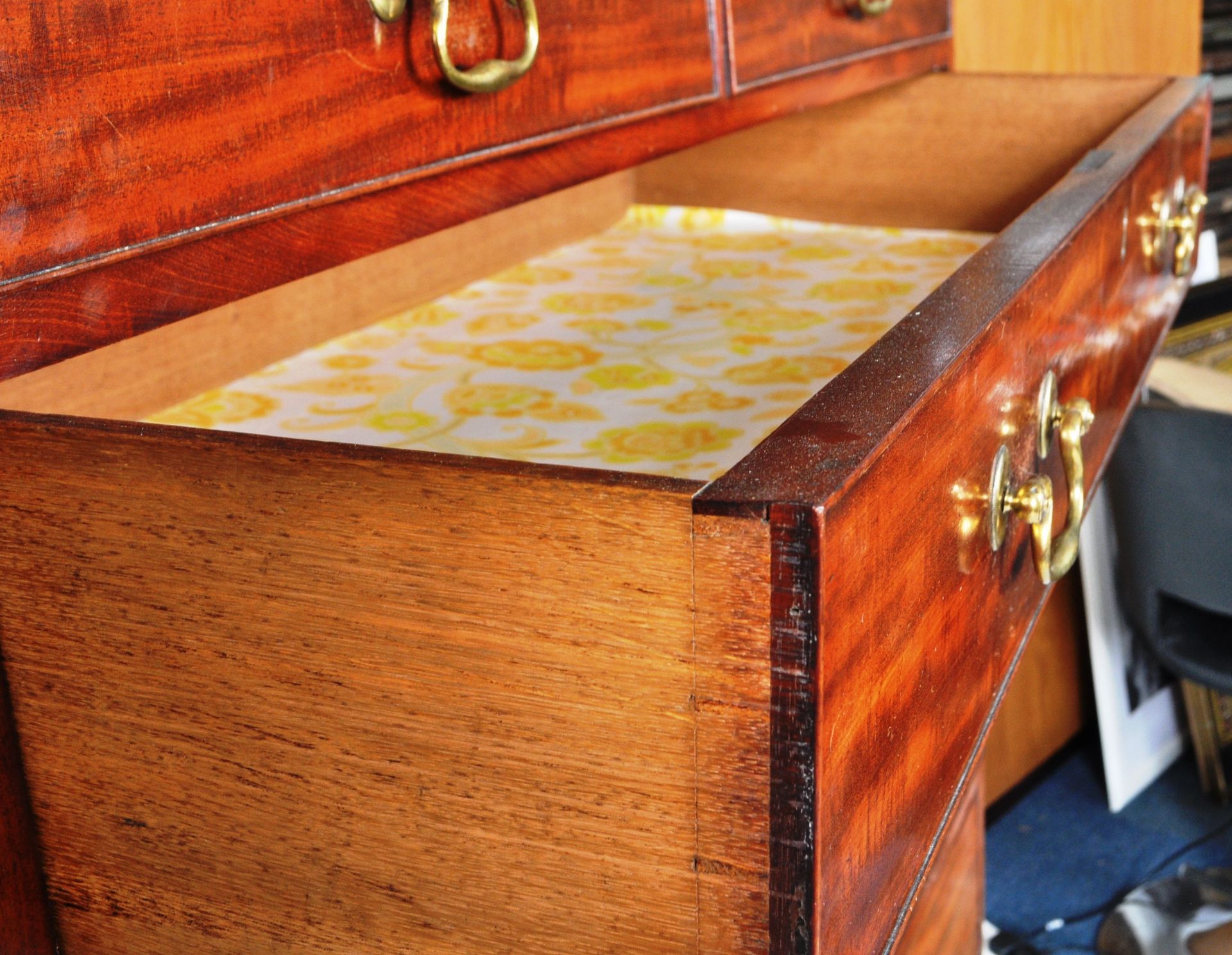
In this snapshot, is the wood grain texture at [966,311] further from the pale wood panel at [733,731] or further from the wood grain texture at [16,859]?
the wood grain texture at [16,859]

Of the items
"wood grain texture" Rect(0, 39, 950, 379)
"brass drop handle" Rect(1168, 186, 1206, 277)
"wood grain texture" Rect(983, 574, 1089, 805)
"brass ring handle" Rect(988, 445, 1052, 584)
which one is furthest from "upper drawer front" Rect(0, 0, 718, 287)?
"wood grain texture" Rect(983, 574, 1089, 805)

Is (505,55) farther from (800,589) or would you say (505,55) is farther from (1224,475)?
(1224,475)

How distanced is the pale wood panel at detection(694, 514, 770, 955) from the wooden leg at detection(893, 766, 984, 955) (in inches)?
23.2

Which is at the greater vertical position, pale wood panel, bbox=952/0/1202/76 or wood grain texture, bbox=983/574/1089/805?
pale wood panel, bbox=952/0/1202/76

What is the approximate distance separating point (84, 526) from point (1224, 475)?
4.28 feet

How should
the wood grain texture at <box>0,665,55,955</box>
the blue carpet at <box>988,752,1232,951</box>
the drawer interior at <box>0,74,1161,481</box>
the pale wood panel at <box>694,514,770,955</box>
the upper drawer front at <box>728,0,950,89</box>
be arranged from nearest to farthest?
the pale wood panel at <box>694,514,770,955</box>
the wood grain texture at <box>0,665,55,955</box>
the drawer interior at <box>0,74,1161,481</box>
the upper drawer front at <box>728,0,950,89</box>
the blue carpet at <box>988,752,1232,951</box>

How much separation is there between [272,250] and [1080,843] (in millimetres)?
1599

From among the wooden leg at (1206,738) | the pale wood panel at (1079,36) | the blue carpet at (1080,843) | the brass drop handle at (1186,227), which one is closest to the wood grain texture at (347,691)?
the brass drop handle at (1186,227)

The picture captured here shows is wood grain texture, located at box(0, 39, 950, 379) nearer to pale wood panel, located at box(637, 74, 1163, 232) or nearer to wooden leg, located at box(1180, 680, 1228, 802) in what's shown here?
pale wood panel, located at box(637, 74, 1163, 232)

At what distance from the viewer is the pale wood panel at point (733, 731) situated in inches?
13.2

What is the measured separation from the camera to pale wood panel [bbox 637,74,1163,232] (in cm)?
111

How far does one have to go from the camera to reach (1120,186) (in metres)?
0.73

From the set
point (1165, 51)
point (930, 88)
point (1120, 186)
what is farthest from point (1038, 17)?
point (1120, 186)

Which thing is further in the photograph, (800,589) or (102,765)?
(102,765)
